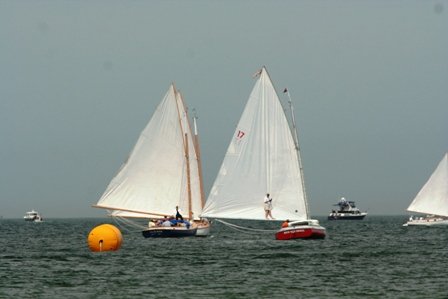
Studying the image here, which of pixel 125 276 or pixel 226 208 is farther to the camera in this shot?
pixel 226 208

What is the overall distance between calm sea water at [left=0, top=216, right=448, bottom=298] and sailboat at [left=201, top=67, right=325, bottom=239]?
3.85 meters

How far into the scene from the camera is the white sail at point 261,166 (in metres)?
89.6

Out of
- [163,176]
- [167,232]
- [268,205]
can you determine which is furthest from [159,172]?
[268,205]

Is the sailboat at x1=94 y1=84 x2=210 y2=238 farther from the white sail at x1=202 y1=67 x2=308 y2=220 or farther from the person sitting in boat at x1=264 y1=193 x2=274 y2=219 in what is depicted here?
the person sitting in boat at x1=264 y1=193 x2=274 y2=219

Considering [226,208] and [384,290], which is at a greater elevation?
[226,208]

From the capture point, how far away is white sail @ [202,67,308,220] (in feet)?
294

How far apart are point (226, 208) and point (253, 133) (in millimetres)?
6823

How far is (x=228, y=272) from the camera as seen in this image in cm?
6091

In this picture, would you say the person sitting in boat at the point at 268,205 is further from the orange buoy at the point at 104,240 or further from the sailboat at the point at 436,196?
the sailboat at the point at 436,196

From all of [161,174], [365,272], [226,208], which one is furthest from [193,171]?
[365,272]

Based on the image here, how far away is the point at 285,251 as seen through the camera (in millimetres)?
78750

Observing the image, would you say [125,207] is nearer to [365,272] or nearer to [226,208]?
[226,208]

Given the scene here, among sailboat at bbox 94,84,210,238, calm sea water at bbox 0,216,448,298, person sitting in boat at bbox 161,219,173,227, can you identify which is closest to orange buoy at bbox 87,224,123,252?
calm sea water at bbox 0,216,448,298

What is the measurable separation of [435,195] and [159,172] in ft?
204
